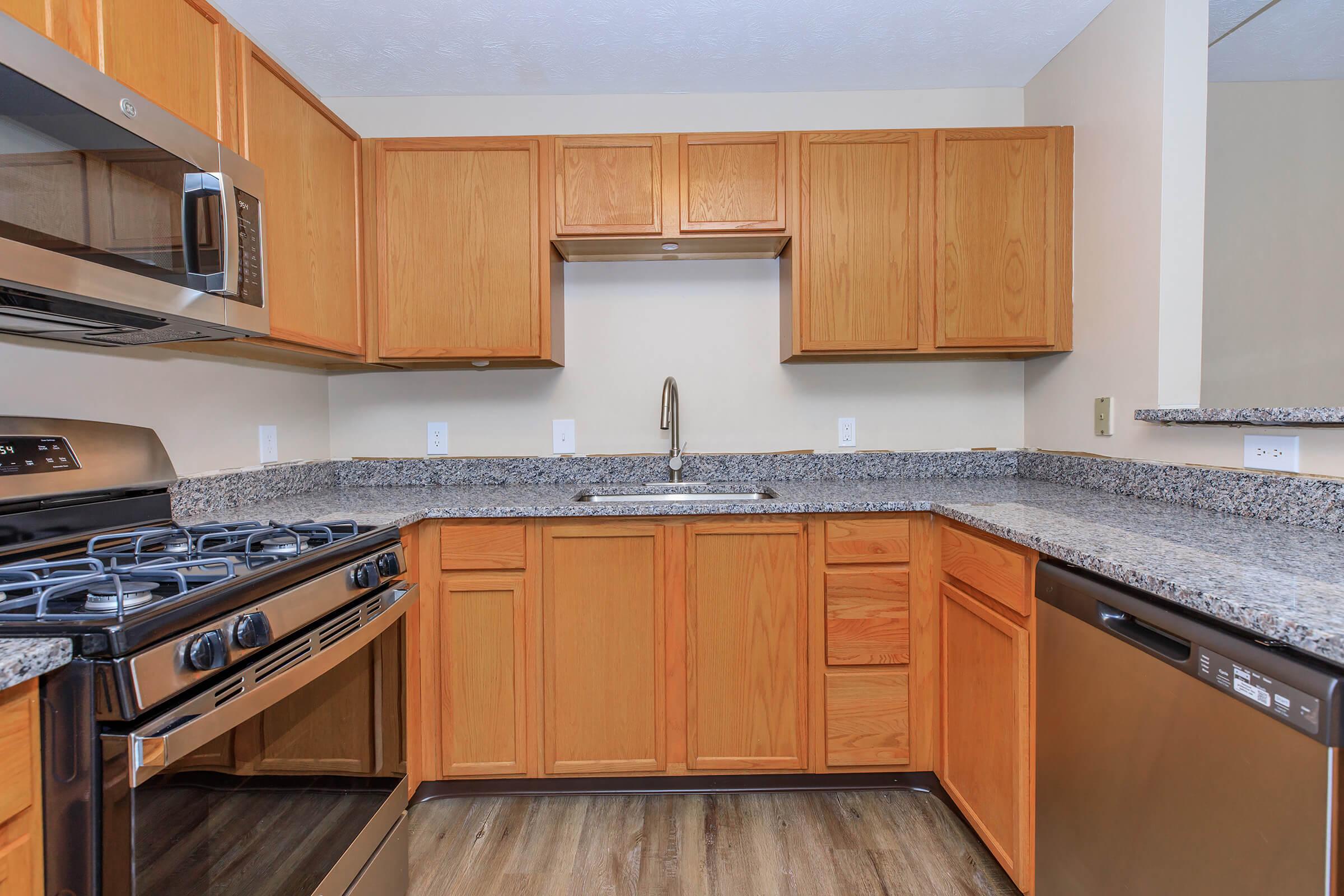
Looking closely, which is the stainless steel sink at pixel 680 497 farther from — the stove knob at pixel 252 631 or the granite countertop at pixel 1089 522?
the stove knob at pixel 252 631

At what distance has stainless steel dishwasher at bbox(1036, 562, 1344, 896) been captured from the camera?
771mm

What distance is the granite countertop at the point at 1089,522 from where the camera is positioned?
861 mm

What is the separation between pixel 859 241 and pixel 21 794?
2.21 m

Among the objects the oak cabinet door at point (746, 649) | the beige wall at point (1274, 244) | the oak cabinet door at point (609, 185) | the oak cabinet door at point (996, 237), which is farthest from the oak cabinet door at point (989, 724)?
the oak cabinet door at point (609, 185)

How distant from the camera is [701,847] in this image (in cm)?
171

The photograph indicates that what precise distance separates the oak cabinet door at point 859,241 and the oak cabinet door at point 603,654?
3.08 feet

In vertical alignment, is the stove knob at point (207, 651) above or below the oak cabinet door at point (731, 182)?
below

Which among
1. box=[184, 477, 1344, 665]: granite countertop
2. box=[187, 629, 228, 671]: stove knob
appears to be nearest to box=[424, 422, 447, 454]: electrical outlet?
box=[184, 477, 1344, 665]: granite countertop

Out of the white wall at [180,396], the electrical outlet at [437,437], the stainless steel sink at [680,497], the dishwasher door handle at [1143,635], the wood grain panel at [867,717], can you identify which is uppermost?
the white wall at [180,396]

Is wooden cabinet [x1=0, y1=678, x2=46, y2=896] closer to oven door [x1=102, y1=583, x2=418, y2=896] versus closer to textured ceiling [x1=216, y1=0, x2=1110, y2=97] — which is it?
oven door [x1=102, y1=583, x2=418, y2=896]

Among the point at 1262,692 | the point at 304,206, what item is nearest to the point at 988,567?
the point at 1262,692

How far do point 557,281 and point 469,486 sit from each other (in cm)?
80

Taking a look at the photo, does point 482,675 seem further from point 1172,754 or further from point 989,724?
point 1172,754

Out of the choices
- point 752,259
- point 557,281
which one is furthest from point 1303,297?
point 557,281
